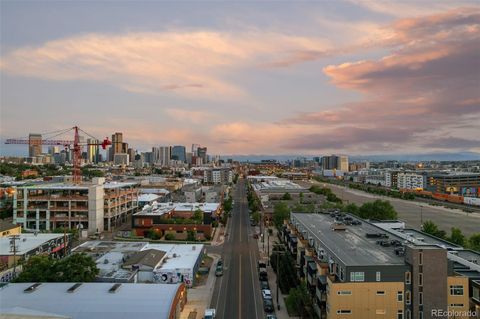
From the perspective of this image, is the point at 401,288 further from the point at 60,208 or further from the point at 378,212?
the point at 60,208

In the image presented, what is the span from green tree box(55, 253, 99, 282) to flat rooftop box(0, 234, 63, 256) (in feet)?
30.9

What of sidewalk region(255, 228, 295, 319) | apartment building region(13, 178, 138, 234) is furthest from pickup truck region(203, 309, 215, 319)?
apartment building region(13, 178, 138, 234)

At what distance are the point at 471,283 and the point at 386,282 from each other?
5273mm

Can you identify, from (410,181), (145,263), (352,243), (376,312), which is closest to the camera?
(376,312)

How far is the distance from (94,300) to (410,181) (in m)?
129

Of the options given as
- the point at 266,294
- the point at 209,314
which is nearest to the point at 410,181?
the point at 266,294

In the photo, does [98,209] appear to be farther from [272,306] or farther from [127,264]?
[272,306]

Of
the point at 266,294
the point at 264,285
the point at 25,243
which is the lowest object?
the point at 264,285

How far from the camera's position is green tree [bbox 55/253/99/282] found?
2309 centimetres

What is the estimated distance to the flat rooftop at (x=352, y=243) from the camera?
21.4 metres

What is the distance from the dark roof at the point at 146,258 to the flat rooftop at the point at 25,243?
911cm

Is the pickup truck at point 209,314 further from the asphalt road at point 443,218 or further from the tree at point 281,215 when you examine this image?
the asphalt road at point 443,218

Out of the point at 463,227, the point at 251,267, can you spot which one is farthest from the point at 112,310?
the point at 463,227

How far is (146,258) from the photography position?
2945cm
